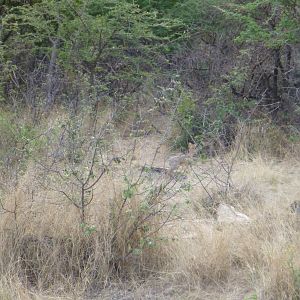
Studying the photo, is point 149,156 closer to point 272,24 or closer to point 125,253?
point 272,24

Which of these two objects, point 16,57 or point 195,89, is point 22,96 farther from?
point 195,89

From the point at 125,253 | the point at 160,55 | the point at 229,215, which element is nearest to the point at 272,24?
the point at 160,55

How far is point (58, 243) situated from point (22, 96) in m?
6.30

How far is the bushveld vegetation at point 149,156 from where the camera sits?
14.7ft

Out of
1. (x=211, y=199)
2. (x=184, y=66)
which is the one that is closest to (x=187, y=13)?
(x=184, y=66)

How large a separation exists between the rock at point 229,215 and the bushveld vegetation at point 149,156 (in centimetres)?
5

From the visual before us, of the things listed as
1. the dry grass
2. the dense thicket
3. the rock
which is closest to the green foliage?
the dense thicket

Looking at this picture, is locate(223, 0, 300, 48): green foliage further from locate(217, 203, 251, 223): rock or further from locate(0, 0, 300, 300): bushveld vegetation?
locate(217, 203, 251, 223): rock

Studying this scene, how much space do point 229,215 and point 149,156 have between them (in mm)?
2616

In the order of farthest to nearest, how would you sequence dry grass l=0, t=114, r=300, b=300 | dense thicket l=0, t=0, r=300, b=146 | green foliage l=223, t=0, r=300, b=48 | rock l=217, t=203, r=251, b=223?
dense thicket l=0, t=0, r=300, b=146 → green foliage l=223, t=0, r=300, b=48 → rock l=217, t=203, r=251, b=223 → dry grass l=0, t=114, r=300, b=300

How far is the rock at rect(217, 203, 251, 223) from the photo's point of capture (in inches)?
219

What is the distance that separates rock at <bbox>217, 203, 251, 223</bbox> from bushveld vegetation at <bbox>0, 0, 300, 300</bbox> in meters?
0.05

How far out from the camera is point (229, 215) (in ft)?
19.0

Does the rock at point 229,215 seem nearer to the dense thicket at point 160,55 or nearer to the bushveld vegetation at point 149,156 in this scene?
the bushveld vegetation at point 149,156
